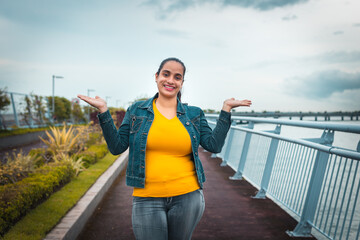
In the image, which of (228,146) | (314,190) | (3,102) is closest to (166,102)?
(314,190)

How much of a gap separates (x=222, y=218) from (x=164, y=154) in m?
2.82

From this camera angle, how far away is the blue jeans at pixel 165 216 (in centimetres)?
192

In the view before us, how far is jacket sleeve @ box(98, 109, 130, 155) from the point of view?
2049mm

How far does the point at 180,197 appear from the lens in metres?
2.00

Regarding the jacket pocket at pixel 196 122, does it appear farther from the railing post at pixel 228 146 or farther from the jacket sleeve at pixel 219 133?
the railing post at pixel 228 146

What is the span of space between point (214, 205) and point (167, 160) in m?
3.34

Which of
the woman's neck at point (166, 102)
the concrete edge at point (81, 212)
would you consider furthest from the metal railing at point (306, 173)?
the concrete edge at point (81, 212)

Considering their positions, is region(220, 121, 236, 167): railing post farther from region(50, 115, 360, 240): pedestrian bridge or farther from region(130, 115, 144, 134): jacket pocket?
region(130, 115, 144, 134): jacket pocket

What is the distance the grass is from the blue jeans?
206cm

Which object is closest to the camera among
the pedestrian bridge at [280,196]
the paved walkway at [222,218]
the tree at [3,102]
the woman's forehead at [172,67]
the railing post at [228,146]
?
the woman's forehead at [172,67]

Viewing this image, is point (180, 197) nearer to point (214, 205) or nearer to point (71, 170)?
point (214, 205)

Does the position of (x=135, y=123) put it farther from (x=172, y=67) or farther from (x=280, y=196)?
(x=280, y=196)

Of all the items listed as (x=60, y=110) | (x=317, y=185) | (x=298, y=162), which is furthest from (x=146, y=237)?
(x=60, y=110)

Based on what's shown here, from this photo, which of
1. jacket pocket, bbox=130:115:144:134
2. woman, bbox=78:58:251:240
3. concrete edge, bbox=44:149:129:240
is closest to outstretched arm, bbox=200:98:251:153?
woman, bbox=78:58:251:240
